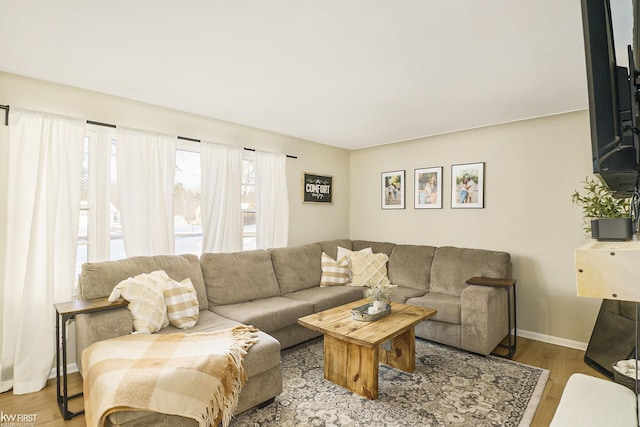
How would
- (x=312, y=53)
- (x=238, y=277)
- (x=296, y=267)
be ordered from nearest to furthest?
(x=312, y=53) < (x=238, y=277) < (x=296, y=267)

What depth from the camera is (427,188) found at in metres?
4.41

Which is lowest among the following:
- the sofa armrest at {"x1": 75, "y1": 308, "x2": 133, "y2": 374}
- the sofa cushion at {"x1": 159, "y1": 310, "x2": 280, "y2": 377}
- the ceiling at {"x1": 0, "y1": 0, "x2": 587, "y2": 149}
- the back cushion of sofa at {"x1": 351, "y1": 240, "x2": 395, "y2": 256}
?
the sofa cushion at {"x1": 159, "y1": 310, "x2": 280, "y2": 377}

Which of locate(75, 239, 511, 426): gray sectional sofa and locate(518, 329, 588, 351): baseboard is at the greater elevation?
locate(75, 239, 511, 426): gray sectional sofa

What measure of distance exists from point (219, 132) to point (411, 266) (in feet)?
9.06

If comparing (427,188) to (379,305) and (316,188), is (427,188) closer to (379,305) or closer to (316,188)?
(316,188)

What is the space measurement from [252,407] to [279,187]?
8.51 feet

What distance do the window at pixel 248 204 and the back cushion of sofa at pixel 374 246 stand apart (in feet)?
4.95

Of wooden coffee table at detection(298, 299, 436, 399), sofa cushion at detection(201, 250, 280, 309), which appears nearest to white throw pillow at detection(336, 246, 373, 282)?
sofa cushion at detection(201, 250, 280, 309)

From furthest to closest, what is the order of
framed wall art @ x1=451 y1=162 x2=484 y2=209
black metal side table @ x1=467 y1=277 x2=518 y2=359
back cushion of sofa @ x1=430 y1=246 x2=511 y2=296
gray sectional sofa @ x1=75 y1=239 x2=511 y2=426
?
framed wall art @ x1=451 y1=162 x2=484 y2=209
back cushion of sofa @ x1=430 y1=246 x2=511 y2=296
black metal side table @ x1=467 y1=277 x2=518 y2=359
gray sectional sofa @ x1=75 y1=239 x2=511 y2=426

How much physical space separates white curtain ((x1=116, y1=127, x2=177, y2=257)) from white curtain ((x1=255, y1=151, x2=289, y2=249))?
1.06m

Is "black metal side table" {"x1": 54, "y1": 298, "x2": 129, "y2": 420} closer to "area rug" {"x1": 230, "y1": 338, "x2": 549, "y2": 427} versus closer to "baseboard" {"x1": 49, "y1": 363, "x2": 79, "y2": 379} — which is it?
"baseboard" {"x1": 49, "y1": 363, "x2": 79, "y2": 379}

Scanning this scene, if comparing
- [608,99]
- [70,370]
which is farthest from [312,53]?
[70,370]

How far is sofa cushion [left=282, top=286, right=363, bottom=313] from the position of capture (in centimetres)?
343

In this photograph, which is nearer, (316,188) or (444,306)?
(444,306)
